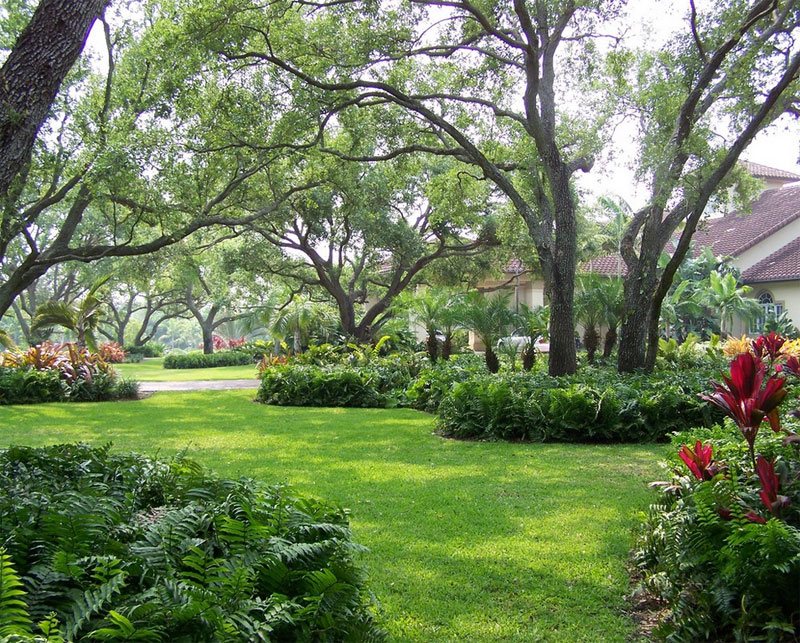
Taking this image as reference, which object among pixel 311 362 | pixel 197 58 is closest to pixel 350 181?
pixel 311 362

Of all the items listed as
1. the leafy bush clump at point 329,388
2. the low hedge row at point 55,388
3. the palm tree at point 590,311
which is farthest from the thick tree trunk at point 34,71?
the palm tree at point 590,311

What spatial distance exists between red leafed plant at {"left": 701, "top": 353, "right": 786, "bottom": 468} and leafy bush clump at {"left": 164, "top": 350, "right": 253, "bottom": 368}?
3109 centimetres

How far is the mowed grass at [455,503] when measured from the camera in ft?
12.2

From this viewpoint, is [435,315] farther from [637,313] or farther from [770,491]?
[770,491]

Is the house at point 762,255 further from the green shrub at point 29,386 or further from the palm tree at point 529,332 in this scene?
the green shrub at point 29,386

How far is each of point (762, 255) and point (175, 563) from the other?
30610 millimetres

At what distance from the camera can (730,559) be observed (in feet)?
9.78

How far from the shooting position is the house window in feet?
85.0

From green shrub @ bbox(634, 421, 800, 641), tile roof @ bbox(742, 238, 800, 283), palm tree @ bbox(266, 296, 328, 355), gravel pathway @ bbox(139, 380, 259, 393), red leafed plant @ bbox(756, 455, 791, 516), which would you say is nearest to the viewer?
green shrub @ bbox(634, 421, 800, 641)

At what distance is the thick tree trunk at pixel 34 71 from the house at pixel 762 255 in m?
20.2

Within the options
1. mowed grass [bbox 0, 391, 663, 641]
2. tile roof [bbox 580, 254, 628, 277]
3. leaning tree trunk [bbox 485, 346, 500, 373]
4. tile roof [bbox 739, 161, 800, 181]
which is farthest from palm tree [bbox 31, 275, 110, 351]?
tile roof [bbox 739, 161, 800, 181]

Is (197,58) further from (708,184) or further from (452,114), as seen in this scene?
(708,184)

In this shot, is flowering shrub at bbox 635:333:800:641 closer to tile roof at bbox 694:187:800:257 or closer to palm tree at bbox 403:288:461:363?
palm tree at bbox 403:288:461:363

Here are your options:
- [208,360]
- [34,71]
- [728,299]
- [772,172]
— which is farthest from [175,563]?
[772,172]
